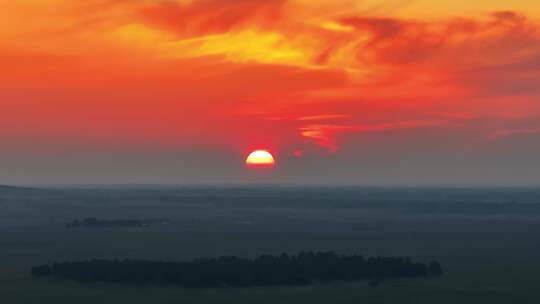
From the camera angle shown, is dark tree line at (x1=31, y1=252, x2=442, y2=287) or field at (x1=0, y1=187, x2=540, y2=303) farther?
dark tree line at (x1=31, y1=252, x2=442, y2=287)

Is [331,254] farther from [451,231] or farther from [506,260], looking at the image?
[451,231]

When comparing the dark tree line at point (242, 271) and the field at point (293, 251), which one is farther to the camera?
the dark tree line at point (242, 271)

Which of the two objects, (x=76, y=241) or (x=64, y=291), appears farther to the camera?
(x=76, y=241)

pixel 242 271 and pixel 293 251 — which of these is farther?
pixel 293 251

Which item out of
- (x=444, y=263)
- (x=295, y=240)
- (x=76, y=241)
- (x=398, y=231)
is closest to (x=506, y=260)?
(x=444, y=263)

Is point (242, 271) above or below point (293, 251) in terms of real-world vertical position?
below

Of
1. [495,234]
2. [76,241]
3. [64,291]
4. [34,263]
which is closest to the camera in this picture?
[64,291]

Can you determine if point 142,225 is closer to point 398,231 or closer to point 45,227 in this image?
point 45,227

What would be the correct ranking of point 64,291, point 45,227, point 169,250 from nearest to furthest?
point 64,291
point 169,250
point 45,227
